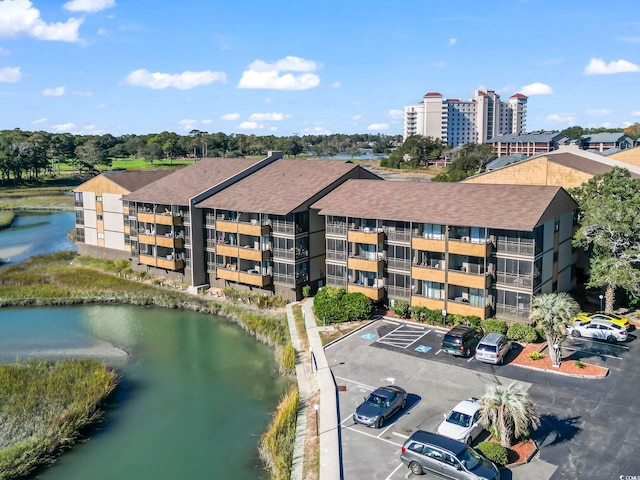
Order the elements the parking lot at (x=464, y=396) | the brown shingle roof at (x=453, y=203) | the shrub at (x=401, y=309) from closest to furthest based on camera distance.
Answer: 1. the parking lot at (x=464, y=396)
2. the brown shingle roof at (x=453, y=203)
3. the shrub at (x=401, y=309)

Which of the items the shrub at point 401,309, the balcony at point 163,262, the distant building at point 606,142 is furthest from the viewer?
the distant building at point 606,142

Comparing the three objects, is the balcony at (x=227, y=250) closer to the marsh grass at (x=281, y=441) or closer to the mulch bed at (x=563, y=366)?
the marsh grass at (x=281, y=441)

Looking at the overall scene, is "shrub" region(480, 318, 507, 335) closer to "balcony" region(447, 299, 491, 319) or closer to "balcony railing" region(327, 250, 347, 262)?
"balcony" region(447, 299, 491, 319)

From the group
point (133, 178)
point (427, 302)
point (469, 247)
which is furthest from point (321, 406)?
point (133, 178)

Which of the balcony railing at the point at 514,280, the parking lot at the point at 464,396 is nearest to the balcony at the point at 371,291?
the parking lot at the point at 464,396

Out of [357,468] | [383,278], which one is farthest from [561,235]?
[357,468]

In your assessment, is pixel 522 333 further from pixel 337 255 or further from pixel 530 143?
pixel 530 143

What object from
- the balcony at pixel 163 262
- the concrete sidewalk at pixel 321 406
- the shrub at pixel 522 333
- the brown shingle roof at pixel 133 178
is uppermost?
the brown shingle roof at pixel 133 178
